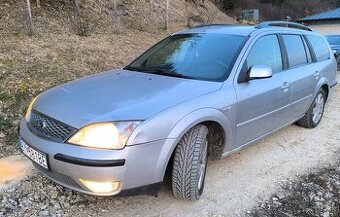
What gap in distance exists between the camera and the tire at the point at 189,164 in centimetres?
334

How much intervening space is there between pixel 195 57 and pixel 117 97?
1180mm

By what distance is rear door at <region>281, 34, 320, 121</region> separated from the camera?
16.2 ft

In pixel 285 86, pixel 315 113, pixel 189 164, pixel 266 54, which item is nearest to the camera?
pixel 189 164

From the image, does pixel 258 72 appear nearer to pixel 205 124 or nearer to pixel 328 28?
pixel 205 124

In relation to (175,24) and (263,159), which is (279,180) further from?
(175,24)

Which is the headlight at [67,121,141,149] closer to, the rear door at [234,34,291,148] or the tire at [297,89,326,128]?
the rear door at [234,34,291,148]

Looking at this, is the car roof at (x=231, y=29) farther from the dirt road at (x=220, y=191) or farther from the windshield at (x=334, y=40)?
the windshield at (x=334, y=40)

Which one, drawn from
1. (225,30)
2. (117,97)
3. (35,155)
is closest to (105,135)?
(117,97)

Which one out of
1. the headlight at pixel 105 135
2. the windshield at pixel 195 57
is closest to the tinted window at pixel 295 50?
the windshield at pixel 195 57

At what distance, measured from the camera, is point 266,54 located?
453cm

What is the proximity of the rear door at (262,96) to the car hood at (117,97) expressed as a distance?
426 millimetres

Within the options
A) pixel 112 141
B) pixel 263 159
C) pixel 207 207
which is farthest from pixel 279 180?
pixel 112 141

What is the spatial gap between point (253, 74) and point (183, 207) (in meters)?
1.48

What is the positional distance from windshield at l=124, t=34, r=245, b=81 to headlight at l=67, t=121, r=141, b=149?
115 cm
